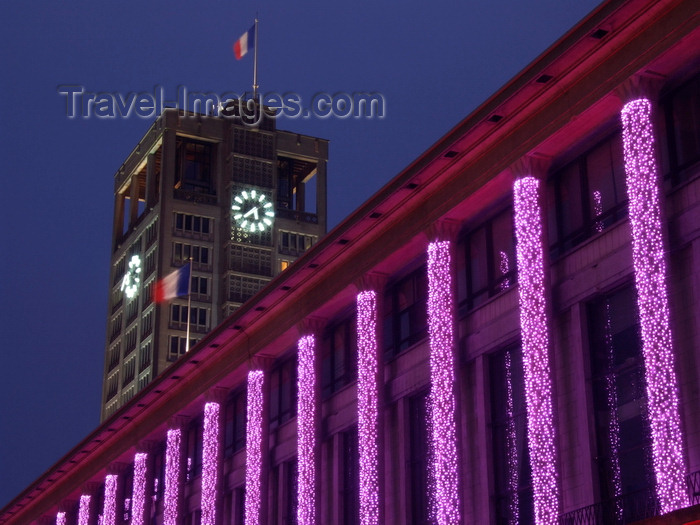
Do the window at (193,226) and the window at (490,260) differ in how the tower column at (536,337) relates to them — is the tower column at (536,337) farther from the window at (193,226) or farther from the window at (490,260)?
the window at (193,226)

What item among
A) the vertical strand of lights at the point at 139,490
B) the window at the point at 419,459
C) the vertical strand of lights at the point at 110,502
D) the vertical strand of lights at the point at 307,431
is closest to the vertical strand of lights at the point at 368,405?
the window at the point at 419,459

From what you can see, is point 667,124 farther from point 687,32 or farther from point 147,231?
point 147,231

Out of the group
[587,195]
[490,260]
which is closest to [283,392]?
[490,260]

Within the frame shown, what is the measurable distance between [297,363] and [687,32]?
893 inches

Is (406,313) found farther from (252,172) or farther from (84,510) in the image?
(252,172)

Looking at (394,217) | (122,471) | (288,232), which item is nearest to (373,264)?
(394,217)

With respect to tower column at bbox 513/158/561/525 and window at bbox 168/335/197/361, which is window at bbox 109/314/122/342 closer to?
window at bbox 168/335/197/361

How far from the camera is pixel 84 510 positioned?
6456cm

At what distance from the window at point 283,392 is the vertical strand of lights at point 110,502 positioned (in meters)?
15.8

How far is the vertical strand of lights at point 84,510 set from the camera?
64188 mm

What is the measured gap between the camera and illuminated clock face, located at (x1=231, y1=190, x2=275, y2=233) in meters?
119

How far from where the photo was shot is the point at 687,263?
28.0 m

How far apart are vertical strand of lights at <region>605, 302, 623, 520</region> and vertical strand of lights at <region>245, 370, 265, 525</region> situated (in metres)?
19.3

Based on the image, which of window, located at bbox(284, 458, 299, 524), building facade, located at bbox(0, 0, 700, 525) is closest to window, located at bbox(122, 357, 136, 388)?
building facade, located at bbox(0, 0, 700, 525)
